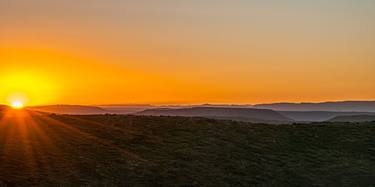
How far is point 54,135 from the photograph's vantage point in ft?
73.5

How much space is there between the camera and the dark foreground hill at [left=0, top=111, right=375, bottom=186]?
17.5m

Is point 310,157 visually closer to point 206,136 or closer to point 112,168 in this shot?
point 206,136

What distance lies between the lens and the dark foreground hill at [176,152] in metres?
17.5

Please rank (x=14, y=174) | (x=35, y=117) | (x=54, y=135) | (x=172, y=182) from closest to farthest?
(x=14, y=174) < (x=172, y=182) < (x=54, y=135) < (x=35, y=117)

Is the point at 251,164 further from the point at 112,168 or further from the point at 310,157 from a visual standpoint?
the point at 112,168

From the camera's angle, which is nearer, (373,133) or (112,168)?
(112,168)

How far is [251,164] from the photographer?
20703 mm

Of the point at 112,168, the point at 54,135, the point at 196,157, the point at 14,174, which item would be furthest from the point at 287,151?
the point at 14,174

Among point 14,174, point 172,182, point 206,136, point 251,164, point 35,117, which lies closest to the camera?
point 14,174

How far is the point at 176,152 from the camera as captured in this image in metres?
21.5

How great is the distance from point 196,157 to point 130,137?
4.17m

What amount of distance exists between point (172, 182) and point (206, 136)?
7550 mm

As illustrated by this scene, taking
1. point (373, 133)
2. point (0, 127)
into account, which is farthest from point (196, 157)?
point (373, 133)

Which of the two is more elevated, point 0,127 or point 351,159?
point 0,127
